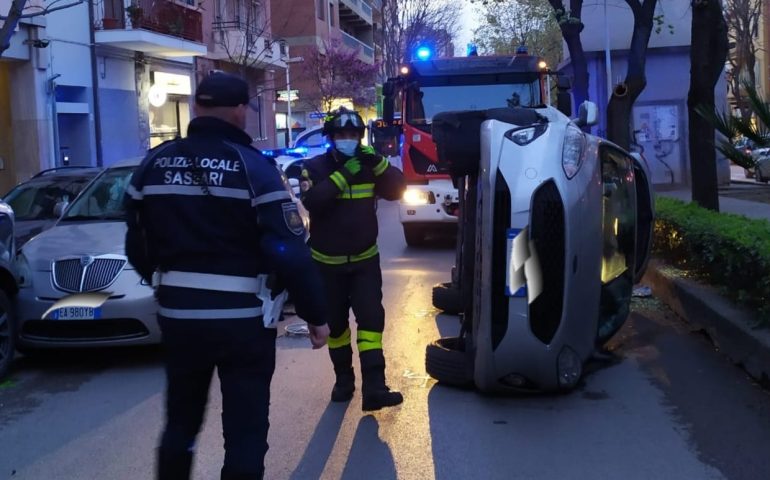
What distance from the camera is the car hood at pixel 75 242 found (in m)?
7.34

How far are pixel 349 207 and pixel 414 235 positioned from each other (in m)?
9.04

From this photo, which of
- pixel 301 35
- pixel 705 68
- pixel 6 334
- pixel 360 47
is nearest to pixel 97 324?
pixel 6 334

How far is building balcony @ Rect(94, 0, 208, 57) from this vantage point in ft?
73.5

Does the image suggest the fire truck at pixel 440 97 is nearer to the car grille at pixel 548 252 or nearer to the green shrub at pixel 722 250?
the green shrub at pixel 722 250

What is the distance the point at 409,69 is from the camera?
13.6m

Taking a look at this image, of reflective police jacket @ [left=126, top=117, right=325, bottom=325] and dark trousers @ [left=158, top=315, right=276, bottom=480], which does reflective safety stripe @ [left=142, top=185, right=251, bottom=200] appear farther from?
dark trousers @ [left=158, top=315, right=276, bottom=480]

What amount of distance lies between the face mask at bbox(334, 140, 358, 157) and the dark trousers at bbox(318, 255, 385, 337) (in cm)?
73

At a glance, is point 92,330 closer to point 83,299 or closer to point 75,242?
point 83,299

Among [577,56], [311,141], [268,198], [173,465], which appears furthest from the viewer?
[311,141]

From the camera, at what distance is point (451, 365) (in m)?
6.21

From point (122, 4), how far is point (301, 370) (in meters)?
18.6

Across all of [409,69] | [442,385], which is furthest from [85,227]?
[409,69]

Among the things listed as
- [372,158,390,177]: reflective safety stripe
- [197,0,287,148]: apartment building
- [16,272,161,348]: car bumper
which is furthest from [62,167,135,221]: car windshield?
[197,0,287,148]: apartment building

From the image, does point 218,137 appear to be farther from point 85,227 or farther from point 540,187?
point 85,227
